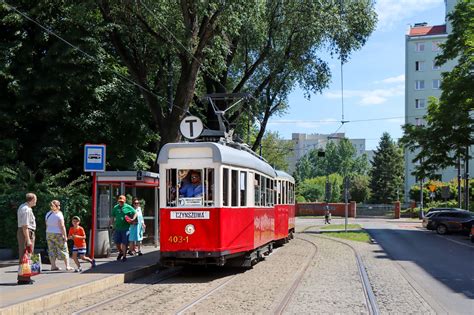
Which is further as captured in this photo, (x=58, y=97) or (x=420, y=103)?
(x=420, y=103)

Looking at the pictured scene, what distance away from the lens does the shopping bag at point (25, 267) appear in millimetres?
10586

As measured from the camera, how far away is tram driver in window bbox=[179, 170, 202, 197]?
13414 mm

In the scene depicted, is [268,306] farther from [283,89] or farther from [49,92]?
[283,89]

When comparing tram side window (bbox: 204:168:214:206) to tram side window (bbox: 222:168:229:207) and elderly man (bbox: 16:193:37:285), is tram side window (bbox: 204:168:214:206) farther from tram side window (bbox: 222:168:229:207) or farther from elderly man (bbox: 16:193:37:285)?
elderly man (bbox: 16:193:37:285)

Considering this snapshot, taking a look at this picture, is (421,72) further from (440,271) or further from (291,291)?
(291,291)

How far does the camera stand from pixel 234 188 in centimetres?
1399

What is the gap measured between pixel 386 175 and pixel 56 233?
75.3 m

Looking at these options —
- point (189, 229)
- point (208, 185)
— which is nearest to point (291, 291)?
point (189, 229)

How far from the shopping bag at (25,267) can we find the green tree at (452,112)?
22.7 meters

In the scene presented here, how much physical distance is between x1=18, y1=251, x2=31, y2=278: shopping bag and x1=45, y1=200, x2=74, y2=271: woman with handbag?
2020mm

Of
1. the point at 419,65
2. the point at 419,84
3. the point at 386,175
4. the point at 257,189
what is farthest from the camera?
the point at 419,65

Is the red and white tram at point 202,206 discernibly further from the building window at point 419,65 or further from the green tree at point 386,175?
the building window at point 419,65

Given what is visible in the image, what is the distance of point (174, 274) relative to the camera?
14.3 metres

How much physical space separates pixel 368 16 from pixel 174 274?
1996cm
